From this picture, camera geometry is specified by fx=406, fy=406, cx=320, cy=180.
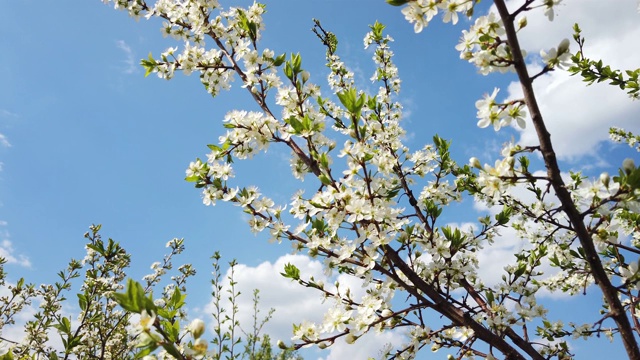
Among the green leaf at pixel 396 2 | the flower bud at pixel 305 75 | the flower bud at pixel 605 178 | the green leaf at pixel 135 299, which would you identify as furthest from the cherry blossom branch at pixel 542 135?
the green leaf at pixel 135 299

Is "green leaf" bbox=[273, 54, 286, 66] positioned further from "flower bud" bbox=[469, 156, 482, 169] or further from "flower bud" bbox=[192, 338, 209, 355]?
"flower bud" bbox=[192, 338, 209, 355]

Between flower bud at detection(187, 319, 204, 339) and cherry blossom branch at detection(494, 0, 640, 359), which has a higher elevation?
cherry blossom branch at detection(494, 0, 640, 359)

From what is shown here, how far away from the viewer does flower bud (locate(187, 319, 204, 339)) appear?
1432 mm

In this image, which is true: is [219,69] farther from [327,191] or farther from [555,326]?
[555,326]

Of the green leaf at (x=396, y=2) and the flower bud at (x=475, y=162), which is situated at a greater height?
the green leaf at (x=396, y=2)

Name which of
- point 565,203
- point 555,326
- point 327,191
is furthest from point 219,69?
point 555,326

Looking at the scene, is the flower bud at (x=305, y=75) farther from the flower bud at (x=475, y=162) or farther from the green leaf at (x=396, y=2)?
the flower bud at (x=475, y=162)

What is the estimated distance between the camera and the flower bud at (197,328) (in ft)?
4.70

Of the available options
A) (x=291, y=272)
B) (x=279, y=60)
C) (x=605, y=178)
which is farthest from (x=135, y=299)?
(x=279, y=60)

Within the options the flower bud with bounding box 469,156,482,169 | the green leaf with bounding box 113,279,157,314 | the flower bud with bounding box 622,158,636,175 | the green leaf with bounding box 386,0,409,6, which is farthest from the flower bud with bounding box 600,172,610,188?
the green leaf with bounding box 113,279,157,314

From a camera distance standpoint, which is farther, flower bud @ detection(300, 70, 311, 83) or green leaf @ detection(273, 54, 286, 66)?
green leaf @ detection(273, 54, 286, 66)

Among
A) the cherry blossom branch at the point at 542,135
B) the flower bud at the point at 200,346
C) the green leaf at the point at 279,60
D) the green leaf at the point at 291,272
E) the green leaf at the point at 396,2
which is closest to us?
the flower bud at the point at 200,346

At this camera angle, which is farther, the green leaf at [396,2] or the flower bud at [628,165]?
the green leaf at [396,2]

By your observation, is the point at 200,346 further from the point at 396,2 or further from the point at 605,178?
the point at 605,178
